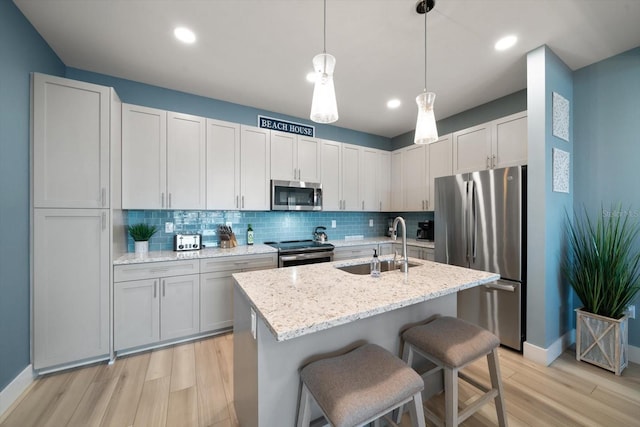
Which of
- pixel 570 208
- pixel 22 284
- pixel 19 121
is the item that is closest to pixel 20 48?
pixel 19 121

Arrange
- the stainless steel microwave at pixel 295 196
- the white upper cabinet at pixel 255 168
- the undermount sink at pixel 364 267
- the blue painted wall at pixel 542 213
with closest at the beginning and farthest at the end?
the undermount sink at pixel 364 267
the blue painted wall at pixel 542 213
the white upper cabinet at pixel 255 168
the stainless steel microwave at pixel 295 196

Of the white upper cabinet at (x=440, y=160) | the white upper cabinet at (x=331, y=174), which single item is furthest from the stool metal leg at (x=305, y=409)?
the white upper cabinet at (x=440, y=160)

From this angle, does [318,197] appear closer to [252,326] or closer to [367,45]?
[367,45]

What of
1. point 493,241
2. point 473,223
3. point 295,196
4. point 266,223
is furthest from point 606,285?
point 266,223

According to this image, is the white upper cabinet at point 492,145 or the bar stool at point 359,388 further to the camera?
the white upper cabinet at point 492,145

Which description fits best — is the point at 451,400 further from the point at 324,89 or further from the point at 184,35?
the point at 184,35

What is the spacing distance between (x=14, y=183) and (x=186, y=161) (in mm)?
1274

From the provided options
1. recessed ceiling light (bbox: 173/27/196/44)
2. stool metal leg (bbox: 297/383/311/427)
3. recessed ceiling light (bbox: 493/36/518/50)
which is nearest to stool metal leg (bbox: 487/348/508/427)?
stool metal leg (bbox: 297/383/311/427)

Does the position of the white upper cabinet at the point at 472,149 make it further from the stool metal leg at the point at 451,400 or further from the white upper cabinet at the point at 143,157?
the white upper cabinet at the point at 143,157

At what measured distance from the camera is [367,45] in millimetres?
A: 2123

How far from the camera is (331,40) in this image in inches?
80.9

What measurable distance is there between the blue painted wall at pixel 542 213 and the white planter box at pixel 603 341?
0.54 ft

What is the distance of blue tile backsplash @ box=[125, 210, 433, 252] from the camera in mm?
2871

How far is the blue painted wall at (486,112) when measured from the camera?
2900mm
